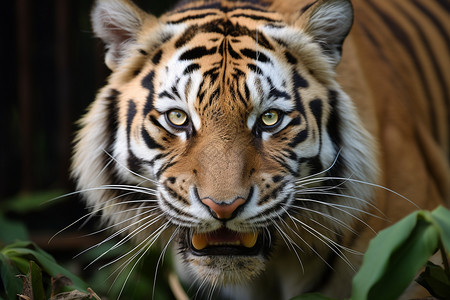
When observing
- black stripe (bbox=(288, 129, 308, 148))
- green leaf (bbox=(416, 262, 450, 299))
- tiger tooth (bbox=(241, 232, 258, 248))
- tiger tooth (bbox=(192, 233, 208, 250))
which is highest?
black stripe (bbox=(288, 129, 308, 148))

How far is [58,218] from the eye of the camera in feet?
12.1

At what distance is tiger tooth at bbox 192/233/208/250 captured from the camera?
1.77 m

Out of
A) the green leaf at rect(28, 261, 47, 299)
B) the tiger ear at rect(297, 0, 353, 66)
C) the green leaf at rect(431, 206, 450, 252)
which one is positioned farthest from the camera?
the tiger ear at rect(297, 0, 353, 66)

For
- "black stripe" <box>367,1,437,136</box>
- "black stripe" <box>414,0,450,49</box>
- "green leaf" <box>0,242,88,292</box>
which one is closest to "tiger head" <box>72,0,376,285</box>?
"green leaf" <box>0,242,88,292</box>

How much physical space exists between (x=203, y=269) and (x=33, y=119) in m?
2.01

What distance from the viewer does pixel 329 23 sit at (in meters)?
1.92

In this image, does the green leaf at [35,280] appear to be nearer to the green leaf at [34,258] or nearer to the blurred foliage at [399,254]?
the green leaf at [34,258]

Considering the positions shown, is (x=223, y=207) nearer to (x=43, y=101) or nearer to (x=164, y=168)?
(x=164, y=168)

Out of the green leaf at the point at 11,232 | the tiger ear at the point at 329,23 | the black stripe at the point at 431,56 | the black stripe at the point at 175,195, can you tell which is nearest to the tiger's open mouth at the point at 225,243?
the black stripe at the point at 175,195

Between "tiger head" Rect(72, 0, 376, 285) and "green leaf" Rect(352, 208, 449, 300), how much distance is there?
41cm

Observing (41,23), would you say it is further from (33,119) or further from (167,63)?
(167,63)

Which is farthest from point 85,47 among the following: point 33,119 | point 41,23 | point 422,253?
point 422,253

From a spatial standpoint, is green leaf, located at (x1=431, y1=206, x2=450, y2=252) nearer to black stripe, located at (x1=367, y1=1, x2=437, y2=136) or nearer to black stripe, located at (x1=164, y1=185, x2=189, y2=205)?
black stripe, located at (x1=164, y1=185, x2=189, y2=205)

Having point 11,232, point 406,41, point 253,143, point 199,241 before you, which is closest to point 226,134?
point 253,143
